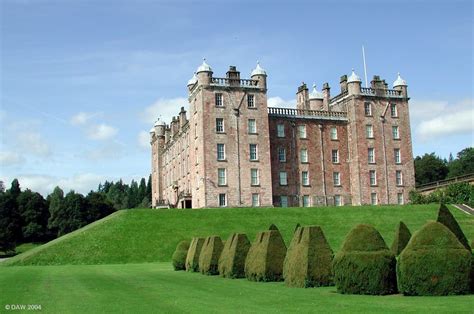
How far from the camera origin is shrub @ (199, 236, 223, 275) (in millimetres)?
26984

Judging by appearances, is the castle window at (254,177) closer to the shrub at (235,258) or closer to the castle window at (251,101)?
the castle window at (251,101)

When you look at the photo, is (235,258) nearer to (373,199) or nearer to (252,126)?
(252,126)

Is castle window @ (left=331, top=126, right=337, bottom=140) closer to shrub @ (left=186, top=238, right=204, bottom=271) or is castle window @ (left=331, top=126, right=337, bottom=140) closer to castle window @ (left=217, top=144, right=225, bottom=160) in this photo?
castle window @ (left=217, top=144, right=225, bottom=160)

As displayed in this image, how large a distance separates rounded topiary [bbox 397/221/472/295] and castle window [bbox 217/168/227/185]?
41.7m

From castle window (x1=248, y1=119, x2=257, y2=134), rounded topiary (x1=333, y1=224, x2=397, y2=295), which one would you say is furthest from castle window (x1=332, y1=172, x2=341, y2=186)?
rounded topiary (x1=333, y1=224, x2=397, y2=295)

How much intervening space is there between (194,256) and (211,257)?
298 cm

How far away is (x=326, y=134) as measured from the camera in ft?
213

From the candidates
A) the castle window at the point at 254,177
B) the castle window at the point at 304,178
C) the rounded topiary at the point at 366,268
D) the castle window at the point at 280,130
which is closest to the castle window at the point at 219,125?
the castle window at the point at 254,177

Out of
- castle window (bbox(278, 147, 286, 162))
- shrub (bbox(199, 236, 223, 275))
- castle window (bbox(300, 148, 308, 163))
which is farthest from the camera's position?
castle window (bbox(300, 148, 308, 163))

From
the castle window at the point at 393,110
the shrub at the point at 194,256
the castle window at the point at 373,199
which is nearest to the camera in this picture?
the shrub at the point at 194,256

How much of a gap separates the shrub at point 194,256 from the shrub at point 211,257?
1338 millimetres

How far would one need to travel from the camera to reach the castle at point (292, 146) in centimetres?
5834

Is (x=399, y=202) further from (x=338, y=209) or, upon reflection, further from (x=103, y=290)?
(x=103, y=290)

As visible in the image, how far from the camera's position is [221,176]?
57969 millimetres
